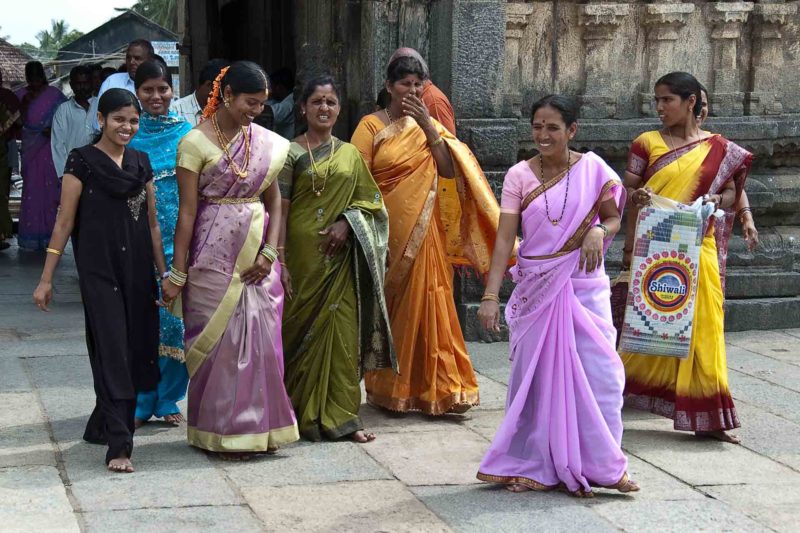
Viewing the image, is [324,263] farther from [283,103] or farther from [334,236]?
[283,103]

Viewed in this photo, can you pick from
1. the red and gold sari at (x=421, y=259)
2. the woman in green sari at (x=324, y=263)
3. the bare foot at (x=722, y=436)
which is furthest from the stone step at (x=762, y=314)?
the woman in green sari at (x=324, y=263)

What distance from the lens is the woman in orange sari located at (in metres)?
6.12

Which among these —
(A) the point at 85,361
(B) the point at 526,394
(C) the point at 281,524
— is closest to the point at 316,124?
(B) the point at 526,394

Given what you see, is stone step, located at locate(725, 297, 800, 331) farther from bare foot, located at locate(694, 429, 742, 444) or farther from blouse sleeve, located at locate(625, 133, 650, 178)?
bare foot, located at locate(694, 429, 742, 444)

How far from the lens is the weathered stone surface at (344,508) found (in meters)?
4.46

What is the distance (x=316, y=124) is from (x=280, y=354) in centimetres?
108

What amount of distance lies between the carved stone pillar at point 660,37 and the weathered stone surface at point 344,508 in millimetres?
4462

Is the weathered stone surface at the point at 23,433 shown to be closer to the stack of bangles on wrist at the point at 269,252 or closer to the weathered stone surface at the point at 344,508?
the weathered stone surface at the point at 344,508

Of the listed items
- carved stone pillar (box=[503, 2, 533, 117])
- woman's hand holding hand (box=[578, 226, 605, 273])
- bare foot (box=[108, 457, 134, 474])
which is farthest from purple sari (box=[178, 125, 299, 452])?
carved stone pillar (box=[503, 2, 533, 117])

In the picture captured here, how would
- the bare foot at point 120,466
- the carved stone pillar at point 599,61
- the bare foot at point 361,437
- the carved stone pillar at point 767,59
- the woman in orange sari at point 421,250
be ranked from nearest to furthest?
1. the bare foot at point 120,466
2. the bare foot at point 361,437
3. the woman in orange sari at point 421,250
4. the carved stone pillar at point 599,61
5. the carved stone pillar at point 767,59

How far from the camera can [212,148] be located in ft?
17.2

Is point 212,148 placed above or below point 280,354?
above

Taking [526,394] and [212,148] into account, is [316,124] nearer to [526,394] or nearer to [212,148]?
[212,148]

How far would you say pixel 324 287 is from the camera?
5.73m
